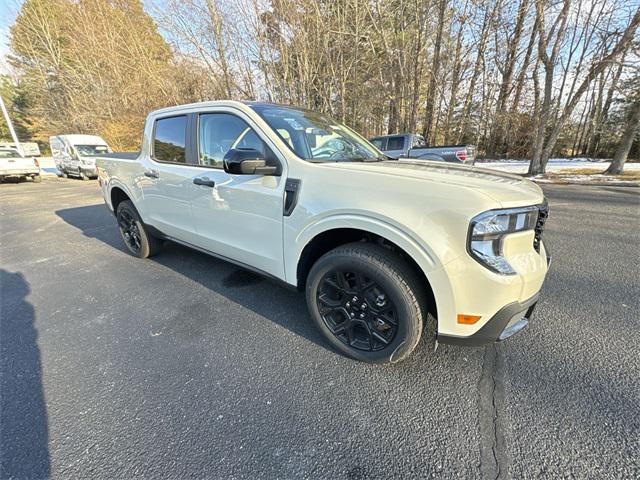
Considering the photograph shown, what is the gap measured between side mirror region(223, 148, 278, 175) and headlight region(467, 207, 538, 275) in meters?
1.43

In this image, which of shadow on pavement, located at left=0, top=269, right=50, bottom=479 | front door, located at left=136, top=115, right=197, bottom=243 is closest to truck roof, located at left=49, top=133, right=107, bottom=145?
front door, located at left=136, top=115, right=197, bottom=243

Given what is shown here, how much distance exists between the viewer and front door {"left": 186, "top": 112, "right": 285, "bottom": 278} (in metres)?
2.23

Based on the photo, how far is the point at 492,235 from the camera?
5.00ft

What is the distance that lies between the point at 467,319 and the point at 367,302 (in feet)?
2.00

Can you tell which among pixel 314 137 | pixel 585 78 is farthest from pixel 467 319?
pixel 585 78

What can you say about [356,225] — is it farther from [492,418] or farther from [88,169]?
[88,169]

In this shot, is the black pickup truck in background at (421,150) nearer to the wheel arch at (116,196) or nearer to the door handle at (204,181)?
the door handle at (204,181)

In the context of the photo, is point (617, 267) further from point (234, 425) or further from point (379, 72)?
point (379, 72)

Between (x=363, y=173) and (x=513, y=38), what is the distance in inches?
724

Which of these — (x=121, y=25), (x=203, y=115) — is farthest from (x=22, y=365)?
(x=121, y=25)

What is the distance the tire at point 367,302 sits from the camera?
1760 mm

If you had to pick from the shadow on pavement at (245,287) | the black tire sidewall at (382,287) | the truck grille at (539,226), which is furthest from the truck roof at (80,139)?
the truck grille at (539,226)

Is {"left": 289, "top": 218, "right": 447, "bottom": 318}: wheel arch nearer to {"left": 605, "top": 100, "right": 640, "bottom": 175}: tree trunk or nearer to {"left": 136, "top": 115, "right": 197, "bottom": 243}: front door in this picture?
{"left": 136, "top": 115, "right": 197, "bottom": 243}: front door

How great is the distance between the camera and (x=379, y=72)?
16297mm
